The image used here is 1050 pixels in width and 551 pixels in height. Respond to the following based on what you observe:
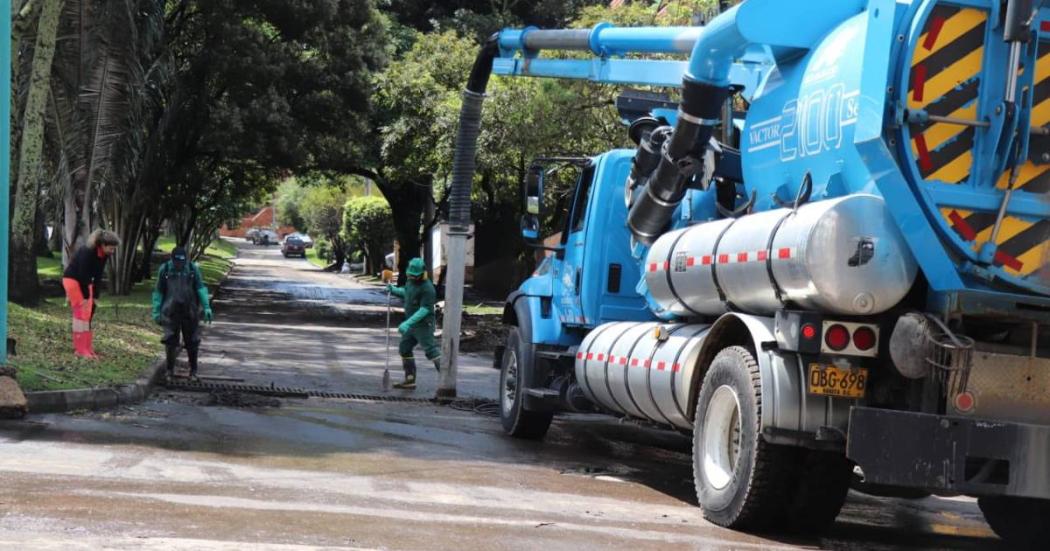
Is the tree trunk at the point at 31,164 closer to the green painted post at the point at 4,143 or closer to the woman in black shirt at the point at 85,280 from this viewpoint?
the woman in black shirt at the point at 85,280

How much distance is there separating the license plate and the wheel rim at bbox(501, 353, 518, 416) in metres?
5.74

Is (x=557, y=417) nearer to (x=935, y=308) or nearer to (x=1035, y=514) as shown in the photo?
(x=1035, y=514)

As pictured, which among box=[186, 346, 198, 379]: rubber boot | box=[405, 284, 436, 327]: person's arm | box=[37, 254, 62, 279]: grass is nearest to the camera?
box=[186, 346, 198, 379]: rubber boot

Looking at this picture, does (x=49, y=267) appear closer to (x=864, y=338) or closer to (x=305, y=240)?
(x=864, y=338)

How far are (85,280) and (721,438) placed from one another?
29.8 ft

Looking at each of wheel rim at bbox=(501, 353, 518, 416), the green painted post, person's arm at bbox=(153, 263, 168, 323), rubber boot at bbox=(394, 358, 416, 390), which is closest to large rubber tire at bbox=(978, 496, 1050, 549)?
wheel rim at bbox=(501, 353, 518, 416)

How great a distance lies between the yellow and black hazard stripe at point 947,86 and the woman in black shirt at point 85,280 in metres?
10.3

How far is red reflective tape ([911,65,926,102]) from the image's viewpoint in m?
7.01

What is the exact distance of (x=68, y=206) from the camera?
83.8ft

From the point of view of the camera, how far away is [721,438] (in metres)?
8.40

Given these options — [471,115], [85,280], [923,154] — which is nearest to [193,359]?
[85,280]

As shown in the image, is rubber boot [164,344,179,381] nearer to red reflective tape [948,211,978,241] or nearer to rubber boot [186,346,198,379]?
rubber boot [186,346,198,379]

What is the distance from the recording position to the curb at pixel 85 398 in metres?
11.7

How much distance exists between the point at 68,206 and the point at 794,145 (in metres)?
20.2
